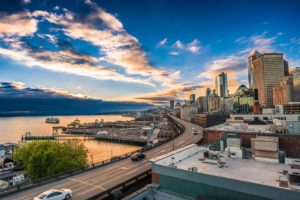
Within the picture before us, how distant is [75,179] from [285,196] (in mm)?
27014

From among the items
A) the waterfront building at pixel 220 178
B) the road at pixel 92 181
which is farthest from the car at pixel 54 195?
the waterfront building at pixel 220 178

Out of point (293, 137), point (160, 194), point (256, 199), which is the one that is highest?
point (293, 137)

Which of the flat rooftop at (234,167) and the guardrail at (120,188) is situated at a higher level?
the flat rooftop at (234,167)

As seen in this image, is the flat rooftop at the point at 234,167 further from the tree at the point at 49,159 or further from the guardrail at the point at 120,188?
the tree at the point at 49,159

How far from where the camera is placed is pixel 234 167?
→ 19.0 meters

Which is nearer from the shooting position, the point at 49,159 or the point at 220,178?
the point at 220,178

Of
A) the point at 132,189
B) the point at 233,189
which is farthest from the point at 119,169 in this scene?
the point at 233,189

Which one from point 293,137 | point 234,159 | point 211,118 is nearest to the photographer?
point 234,159

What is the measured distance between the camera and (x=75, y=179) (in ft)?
97.3

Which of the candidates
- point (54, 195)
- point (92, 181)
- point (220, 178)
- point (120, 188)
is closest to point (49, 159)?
point (92, 181)

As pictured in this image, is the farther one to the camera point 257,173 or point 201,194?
point 257,173

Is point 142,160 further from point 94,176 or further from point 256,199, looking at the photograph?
point 256,199

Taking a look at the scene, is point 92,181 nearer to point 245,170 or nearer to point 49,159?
point 49,159

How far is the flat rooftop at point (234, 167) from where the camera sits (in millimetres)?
16203
